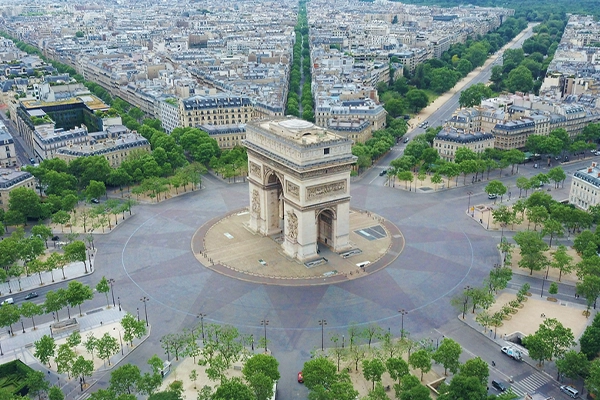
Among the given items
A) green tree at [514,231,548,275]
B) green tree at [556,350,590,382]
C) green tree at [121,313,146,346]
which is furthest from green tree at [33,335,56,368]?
green tree at [514,231,548,275]

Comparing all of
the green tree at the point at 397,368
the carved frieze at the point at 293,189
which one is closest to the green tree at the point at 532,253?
the green tree at the point at 397,368

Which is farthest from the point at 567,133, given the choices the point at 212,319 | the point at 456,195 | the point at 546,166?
the point at 212,319

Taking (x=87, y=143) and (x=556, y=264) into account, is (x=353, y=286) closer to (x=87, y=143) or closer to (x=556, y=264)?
(x=556, y=264)

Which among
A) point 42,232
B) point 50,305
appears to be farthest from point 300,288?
point 42,232

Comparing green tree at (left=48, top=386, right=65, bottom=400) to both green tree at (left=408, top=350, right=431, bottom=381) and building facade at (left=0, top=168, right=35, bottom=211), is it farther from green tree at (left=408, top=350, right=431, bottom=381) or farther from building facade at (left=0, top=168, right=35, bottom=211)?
building facade at (left=0, top=168, right=35, bottom=211)

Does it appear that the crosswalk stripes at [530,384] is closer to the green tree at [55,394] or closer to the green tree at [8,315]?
the green tree at [55,394]

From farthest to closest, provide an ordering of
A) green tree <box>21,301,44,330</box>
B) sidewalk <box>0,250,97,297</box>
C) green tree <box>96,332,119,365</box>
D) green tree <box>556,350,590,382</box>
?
sidewalk <box>0,250,97,297</box>, green tree <box>21,301,44,330</box>, green tree <box>96,332,119,365</box>, green tree <box>556,350,590,382</box>
